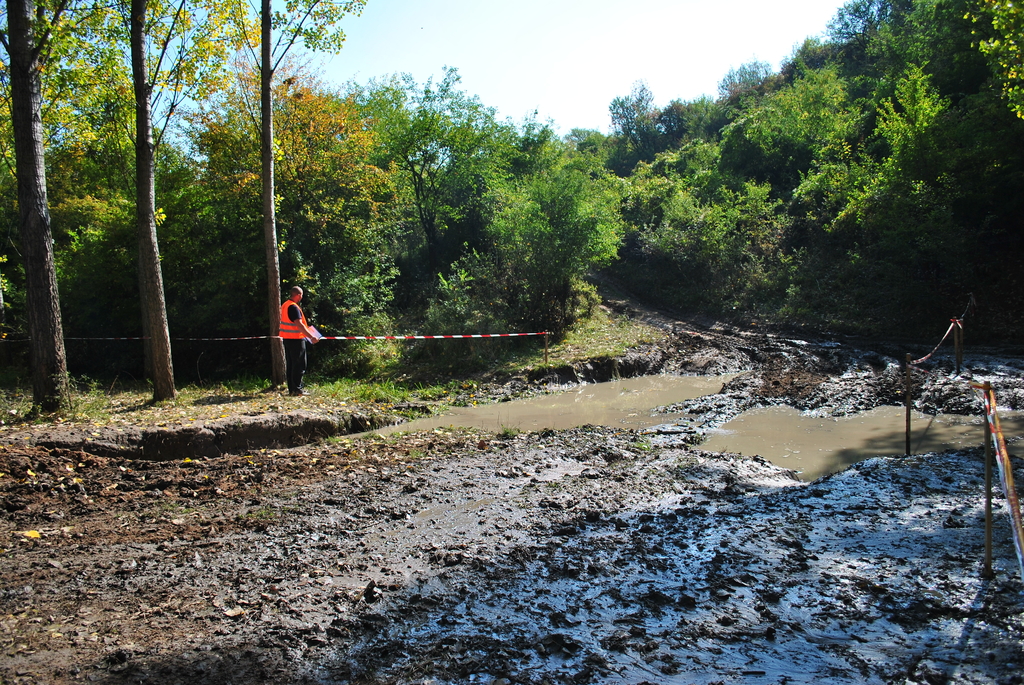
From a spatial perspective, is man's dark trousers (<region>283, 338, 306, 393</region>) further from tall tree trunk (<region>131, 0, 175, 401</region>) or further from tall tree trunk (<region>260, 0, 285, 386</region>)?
tall tree trunk (<region>131, 0, 175, 401</region>)

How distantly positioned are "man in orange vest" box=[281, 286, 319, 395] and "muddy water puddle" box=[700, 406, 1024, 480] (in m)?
8.21

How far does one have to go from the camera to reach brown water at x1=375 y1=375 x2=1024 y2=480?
334 inches

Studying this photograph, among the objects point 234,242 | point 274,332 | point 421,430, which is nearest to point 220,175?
point 234,242

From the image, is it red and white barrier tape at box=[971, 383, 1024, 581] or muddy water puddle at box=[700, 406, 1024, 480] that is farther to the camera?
muddy water puddle at box=[700, 406, 1024, 480]

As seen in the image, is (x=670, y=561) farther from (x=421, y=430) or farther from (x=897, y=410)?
(x=897, y=410)

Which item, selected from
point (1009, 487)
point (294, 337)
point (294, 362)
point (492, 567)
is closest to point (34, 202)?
point (294, 337)

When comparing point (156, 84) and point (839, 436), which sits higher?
point (156, 84)

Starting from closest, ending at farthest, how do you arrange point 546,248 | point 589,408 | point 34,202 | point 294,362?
point 34,202 → point 589,408 → point 294,362 → point 546,248

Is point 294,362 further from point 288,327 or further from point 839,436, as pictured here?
point 839,436

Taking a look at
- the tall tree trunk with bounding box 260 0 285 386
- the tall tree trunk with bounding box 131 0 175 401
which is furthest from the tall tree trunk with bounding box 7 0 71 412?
the tall tree trunk with bounding box 260 0 285 386

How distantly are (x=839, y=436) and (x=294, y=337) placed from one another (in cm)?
1012

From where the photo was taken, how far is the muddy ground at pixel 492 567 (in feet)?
11.5

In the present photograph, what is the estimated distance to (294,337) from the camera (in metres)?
12.7

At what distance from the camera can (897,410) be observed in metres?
10.5
